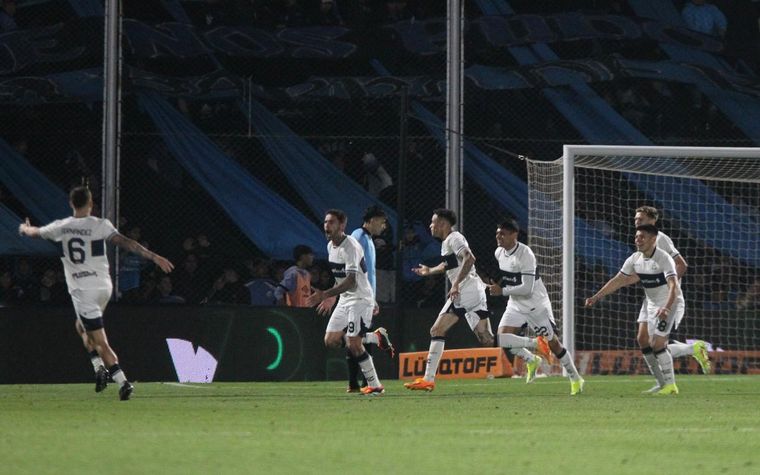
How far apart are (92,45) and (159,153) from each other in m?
1.72

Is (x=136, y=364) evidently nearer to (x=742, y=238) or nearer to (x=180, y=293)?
(x=180, y=293)

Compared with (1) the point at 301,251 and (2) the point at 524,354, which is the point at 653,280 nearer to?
(2) the point at 524,354

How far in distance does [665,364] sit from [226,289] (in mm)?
6271

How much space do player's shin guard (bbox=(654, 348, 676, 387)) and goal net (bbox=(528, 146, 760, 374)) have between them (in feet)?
8.54

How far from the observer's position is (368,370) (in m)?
14.4

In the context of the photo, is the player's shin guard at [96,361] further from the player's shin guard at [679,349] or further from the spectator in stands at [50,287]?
the player's shin guard at [679,349]

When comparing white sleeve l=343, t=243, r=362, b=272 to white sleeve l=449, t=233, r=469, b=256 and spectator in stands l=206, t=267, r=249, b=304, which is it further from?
spectator in stands l=206, t=267, r=249, b=304

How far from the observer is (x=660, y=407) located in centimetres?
1239

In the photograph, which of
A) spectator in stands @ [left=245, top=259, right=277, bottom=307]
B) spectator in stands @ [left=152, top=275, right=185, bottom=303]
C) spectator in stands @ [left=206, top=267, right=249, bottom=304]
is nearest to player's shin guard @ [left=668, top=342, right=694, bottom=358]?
spectator in stands @ [left=245, top=259, right=277, bottom=307]

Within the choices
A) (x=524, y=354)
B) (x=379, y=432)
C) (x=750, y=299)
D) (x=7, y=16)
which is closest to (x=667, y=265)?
(x=524, y=354)

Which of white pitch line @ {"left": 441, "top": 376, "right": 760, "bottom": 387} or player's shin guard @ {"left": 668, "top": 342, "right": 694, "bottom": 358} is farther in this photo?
white pitch line @ {"left": 441, "top": 376, "right": 760, "bottom": 387}

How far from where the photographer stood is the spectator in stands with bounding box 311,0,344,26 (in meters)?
22.2

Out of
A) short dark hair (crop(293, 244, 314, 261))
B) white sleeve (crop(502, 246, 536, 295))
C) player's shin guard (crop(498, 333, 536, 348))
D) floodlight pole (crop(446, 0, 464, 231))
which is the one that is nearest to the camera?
white sleeve (crop(502, 246, 536, 295))

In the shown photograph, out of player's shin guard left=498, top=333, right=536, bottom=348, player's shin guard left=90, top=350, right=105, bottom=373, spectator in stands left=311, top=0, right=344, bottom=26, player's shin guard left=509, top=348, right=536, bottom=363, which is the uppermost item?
spectator in stands left=311, top=0, right=344, bottom=26
